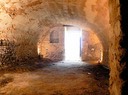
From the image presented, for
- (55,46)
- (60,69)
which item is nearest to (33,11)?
(60,69)

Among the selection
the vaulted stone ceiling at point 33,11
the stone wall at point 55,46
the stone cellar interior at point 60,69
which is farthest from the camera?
the stone wall at point 55,46

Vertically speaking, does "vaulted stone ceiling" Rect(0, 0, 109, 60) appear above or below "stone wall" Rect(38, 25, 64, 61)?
above

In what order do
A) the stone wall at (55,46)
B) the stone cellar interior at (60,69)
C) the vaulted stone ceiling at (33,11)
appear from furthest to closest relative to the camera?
the stone wall at (55,46) < the vaulted stone ceiling at (33,11) < the stone cellar interior at (60,69)

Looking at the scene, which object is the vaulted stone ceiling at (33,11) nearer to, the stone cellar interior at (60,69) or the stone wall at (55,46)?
the stone cellar interior at (60,69)

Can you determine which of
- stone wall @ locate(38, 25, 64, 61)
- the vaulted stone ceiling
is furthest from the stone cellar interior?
stone wall @ locate(38, 25, 64, 61)

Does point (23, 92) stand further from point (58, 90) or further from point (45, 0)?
point (45, 0)

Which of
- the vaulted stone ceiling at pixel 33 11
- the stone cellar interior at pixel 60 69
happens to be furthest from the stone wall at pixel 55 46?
the vaulted stone ceiling at pixel 33 11

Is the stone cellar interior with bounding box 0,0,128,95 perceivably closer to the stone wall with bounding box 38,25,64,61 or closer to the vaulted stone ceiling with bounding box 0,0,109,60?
the vaulted stone ceiling with bounding box 0,0,109,60

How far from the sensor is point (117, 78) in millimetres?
1633

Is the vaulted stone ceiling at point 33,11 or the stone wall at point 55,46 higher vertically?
the vaulted stone ceiling at point 33,11

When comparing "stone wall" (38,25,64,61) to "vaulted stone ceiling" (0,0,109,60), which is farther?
"stone wall" (38,25,64,61)

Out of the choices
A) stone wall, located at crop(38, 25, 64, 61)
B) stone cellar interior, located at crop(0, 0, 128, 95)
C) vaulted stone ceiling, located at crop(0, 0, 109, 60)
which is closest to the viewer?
stone cellar interior, located at crop(0, 0, 128, 95)

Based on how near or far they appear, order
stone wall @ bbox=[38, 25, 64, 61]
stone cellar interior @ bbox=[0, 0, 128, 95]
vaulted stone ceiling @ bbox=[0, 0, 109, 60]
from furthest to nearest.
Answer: stone wall @ bbox=[38, 25, 64, 61] → vaulted stone ceiling @ bbox=[0, 0, 109, 60] → stone cellar interior @ bbox=[0, 0, 128, 95]

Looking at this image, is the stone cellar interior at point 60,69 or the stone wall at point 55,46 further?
the stone wall at point 55,46
